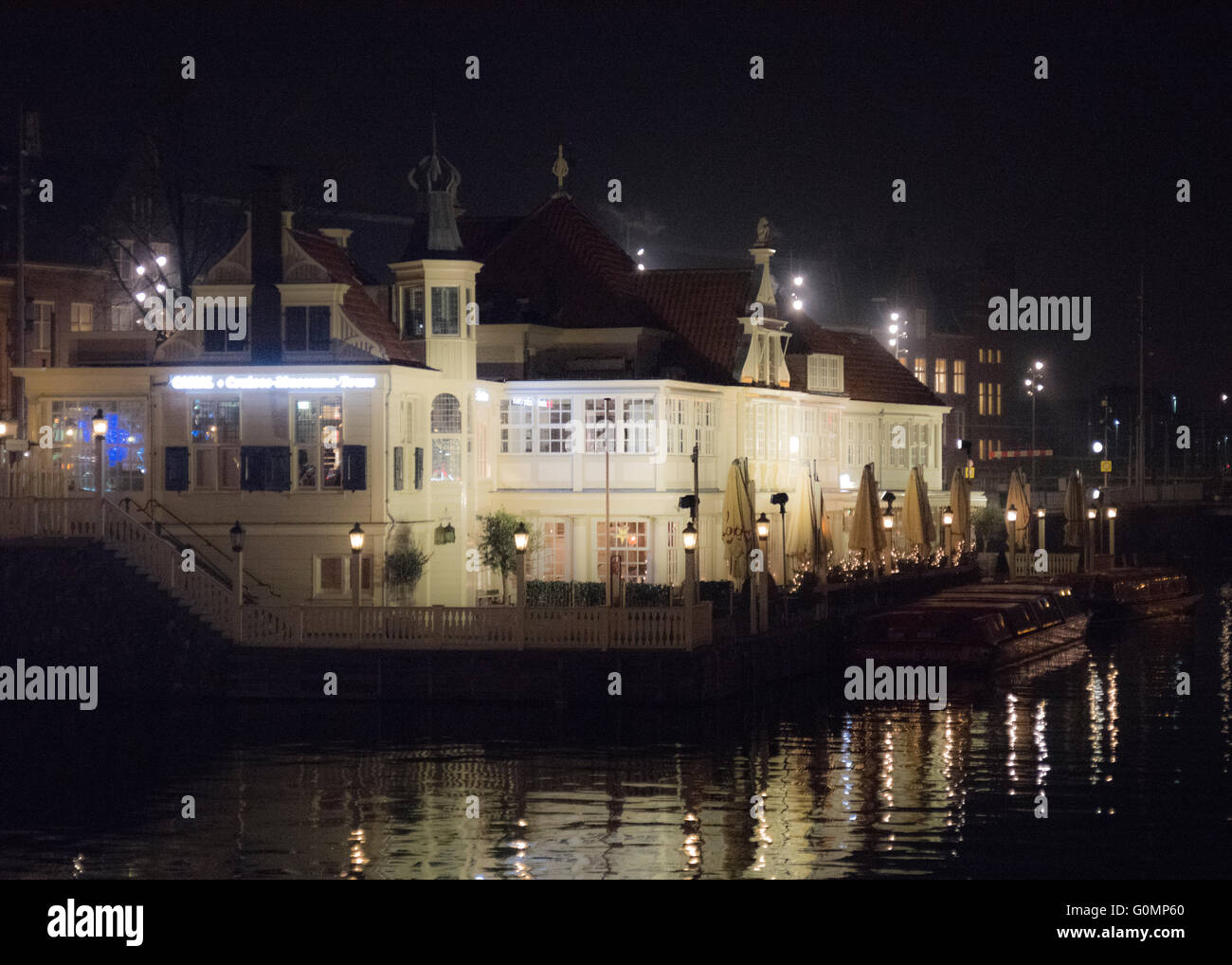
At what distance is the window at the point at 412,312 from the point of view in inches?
1996

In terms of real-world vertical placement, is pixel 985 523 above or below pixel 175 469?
below

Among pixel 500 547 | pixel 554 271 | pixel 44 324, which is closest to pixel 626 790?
pixel 500 547

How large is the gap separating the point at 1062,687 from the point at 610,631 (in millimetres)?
13759

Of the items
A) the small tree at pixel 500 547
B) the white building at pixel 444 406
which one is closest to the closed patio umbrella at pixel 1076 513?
the white building at pixel 444 406

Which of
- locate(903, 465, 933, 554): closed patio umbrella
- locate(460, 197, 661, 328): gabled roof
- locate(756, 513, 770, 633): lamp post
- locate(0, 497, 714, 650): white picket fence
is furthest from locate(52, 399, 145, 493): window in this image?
locate(903, 465, 933, 554): closed patio umbrella

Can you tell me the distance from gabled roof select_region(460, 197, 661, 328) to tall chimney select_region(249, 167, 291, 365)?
29.3 feet

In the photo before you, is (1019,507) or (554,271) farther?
(1019,507)

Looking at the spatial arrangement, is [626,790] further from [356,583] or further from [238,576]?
[238,576]

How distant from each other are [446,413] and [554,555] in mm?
5599

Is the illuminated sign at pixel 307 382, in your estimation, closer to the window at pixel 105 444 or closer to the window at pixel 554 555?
the window at pixel 105 444

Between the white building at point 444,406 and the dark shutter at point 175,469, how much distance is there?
5cm

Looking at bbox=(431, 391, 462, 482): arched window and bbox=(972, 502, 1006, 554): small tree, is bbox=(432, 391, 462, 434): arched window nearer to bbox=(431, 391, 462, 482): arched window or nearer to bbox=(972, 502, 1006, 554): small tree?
bbox=(431, 391, 462, 482): arched window

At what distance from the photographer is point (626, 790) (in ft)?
108
